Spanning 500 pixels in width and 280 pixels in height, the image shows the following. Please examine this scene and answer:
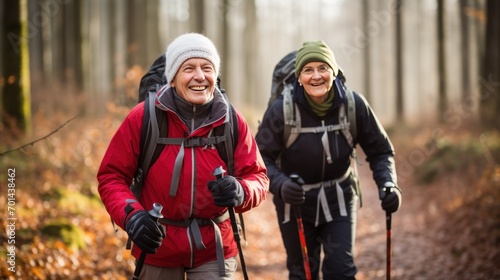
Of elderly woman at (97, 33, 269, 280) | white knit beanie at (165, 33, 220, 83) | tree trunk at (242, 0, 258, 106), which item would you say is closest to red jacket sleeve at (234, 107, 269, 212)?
elderly woman at (97, 33, 269, 280)

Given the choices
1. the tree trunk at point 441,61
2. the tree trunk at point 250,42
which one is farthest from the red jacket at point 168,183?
the tree trunk at point 250,42

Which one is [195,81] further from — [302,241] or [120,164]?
[302,241]

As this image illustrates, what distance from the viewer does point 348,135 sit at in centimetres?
443

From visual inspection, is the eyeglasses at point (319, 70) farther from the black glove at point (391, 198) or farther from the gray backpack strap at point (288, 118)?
the black glove at point (391, 198)

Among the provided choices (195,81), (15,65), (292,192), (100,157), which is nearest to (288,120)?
(292,192)

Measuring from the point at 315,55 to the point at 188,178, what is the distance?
1.68 metres

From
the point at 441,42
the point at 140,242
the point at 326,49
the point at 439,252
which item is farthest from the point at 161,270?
the point at 441,42

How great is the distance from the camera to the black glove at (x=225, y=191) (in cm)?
307

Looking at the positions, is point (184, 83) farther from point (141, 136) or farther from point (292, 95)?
point (292, 95)

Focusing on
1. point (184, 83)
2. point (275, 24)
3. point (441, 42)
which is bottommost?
point (184, 83)

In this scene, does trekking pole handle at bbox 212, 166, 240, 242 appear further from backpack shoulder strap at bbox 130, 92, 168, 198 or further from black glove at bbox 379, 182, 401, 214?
black glove at bbox 379, 182, 401, 214

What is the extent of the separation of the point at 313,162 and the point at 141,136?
1668 mm

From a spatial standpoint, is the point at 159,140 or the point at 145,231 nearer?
the point at 145,231

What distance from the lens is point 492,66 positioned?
12.4 m
